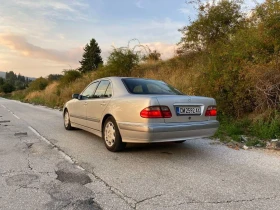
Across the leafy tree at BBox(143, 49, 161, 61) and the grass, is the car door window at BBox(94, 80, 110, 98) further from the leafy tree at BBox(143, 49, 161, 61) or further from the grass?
the leafy tree at BBox(143, 49, 161, 61)

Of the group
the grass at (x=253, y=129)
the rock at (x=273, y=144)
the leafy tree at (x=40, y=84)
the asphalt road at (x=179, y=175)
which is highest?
the leafy tree at (x=40, y=84)

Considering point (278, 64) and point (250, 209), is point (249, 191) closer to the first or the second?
point (250, 209)

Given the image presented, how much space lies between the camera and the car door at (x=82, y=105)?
6.64 m

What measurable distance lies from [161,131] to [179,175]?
818mm

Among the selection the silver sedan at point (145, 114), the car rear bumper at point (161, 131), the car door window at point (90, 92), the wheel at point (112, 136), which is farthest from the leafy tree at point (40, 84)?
the car rear bumper at point (161, 131)

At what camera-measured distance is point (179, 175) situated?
3.99 m

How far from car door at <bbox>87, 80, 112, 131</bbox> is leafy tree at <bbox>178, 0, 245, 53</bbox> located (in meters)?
7.78

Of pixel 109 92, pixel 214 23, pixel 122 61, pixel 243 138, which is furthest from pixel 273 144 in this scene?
pixel 122 61

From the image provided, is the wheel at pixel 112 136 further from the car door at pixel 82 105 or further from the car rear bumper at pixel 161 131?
the car door at pixel 82 105

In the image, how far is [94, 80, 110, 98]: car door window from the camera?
597 cm

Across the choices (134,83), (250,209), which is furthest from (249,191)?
(134,83)

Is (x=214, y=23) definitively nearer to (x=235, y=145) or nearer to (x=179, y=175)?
(x=235, y=145)

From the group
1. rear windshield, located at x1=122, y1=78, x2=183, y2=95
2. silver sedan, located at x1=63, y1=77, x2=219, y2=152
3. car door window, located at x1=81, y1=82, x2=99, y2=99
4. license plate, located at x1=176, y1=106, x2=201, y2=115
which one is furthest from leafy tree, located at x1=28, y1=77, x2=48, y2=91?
license plate, located at x1=176, y1=106, x2=201, y2=115

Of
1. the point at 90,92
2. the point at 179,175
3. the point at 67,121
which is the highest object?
the point at 90,92
